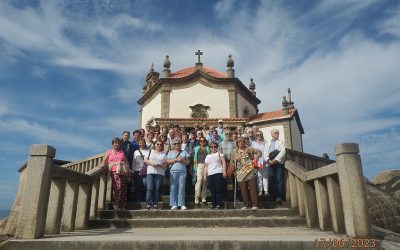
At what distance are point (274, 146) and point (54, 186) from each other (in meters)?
4.77

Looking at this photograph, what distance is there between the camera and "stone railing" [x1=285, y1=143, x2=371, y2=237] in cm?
383

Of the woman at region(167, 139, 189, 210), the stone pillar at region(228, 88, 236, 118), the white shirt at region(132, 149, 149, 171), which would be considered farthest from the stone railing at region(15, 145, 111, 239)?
the stone pillar at region(228, 88, 236, 118)

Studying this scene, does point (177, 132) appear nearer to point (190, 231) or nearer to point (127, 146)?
point (127, 146)

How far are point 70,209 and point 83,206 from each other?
42 cm

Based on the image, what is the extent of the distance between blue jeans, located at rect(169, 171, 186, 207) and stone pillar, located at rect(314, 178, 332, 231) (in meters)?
2.80

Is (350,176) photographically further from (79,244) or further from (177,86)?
(177,86)

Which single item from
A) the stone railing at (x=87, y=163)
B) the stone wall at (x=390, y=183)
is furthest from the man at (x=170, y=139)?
the stone wall at (x=390, y=183)

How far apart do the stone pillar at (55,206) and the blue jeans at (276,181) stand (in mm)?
4479

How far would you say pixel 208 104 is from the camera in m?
24.7

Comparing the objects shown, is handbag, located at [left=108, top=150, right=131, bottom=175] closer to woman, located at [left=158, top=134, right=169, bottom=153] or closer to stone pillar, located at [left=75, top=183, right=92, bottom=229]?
stone pillar, located at [left=75, top=183, right=92, bottom=229]

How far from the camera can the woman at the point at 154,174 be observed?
6535mm

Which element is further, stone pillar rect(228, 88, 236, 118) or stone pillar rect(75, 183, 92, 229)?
stone pillar rect(228, 88, 236, 118)

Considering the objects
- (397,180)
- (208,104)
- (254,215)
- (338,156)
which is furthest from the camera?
(208,104)

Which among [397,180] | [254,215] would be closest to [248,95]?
[397,180]
